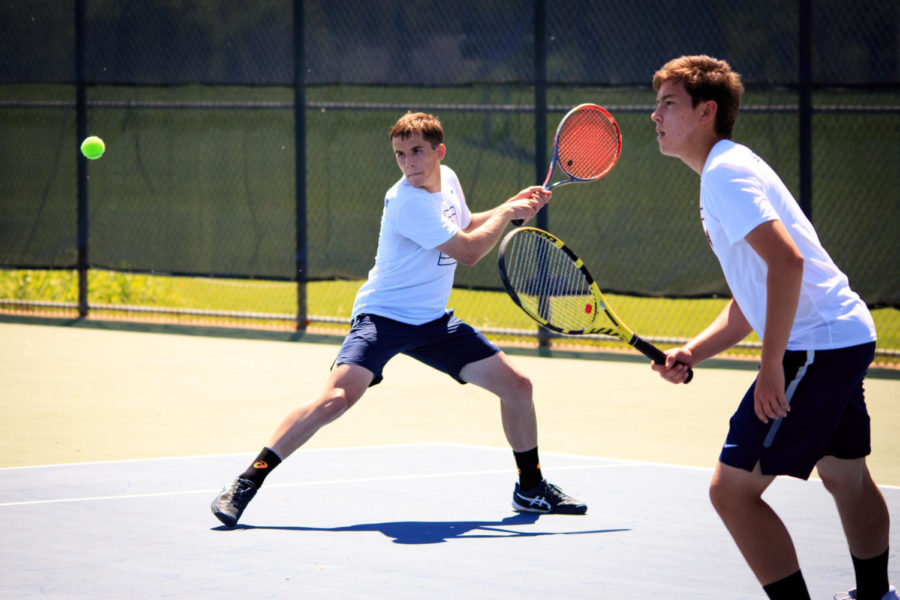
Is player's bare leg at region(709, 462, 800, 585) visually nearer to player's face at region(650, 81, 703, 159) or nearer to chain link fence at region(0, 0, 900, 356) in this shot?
player's face at region(650, 81, 703, 159)

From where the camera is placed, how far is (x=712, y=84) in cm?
396

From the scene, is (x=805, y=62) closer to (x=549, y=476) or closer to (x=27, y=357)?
(x=549, y=476)

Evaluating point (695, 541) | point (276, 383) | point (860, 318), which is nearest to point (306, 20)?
point (276, 383)

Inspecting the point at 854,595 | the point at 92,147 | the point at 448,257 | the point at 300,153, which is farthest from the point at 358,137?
the point at 854,595

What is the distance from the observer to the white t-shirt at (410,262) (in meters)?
5.63

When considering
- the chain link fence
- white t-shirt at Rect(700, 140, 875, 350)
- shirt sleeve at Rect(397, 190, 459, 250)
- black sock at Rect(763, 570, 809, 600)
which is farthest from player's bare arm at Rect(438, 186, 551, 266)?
the chain link fence

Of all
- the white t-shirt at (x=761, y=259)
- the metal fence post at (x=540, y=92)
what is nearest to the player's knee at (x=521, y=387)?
the white t-shirt at (x=761, y=259)

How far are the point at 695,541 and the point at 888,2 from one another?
5542mm

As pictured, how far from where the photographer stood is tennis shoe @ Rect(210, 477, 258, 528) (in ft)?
17.4

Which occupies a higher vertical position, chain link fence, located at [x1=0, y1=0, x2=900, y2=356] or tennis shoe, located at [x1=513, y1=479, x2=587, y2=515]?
chain link fence, located at [x1=0, y1=0, x2=900, y2=356]

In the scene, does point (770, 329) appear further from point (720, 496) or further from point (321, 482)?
point (321, 482)

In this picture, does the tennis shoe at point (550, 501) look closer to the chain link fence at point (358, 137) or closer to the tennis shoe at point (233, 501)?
the tennis shoe at point (233, 501)

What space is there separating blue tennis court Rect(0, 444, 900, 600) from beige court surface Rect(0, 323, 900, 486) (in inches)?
21.6

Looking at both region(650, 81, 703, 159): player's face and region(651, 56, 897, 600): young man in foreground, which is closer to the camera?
region(651, 56, 897, 600): young man in foreground
